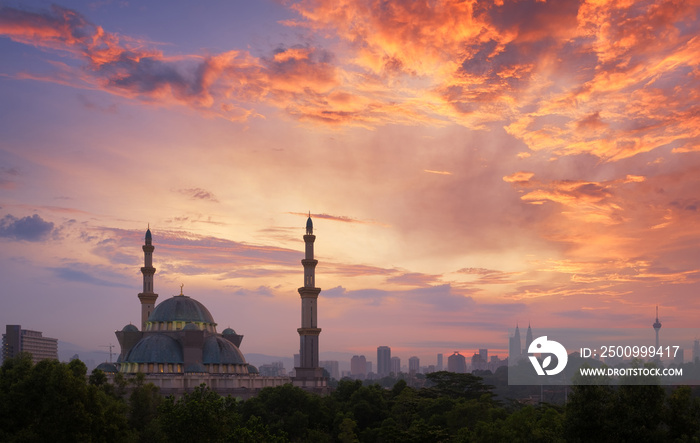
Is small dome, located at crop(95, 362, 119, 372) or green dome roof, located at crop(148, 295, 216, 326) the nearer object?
green dome roof, located at crop(148, 295, 216, 326)

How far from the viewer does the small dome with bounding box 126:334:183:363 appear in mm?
116000

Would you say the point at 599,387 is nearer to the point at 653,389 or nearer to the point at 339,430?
the point at 653,389

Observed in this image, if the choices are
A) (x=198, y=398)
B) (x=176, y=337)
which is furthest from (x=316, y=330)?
(x=198, y=398)

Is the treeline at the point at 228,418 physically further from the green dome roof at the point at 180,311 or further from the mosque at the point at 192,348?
the green dome roof at the point at 180,311

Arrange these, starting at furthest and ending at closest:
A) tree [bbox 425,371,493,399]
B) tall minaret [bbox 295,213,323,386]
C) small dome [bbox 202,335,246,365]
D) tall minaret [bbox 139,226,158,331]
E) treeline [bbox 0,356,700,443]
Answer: tall minaret [bbox 139,226,158,331], tall minaret [bbox 295,213,323,386], small dome [bbox 202,335,246,365], tree [bbox 425,371,493,399], treeline [bbox 0,356,700,443]

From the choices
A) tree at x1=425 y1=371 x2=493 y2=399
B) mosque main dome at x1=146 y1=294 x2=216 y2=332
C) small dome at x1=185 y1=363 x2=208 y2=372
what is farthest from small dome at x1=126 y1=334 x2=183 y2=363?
tree at x1=425 y1=371 x2=493 y2=399

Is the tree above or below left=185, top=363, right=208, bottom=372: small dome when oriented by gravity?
below

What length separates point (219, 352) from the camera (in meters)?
122

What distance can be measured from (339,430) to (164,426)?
3983cm

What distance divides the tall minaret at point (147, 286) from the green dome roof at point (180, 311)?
320 inches

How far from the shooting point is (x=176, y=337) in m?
122

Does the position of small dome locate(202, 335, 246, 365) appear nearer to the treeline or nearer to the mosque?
the mosque

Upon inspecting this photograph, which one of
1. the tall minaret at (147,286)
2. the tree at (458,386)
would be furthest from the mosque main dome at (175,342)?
the tree at (458,386)

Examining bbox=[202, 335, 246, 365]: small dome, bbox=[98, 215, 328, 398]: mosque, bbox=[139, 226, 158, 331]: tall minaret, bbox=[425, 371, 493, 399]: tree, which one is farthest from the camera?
bbox=[139, 226, 158, 331]: tall minaret
